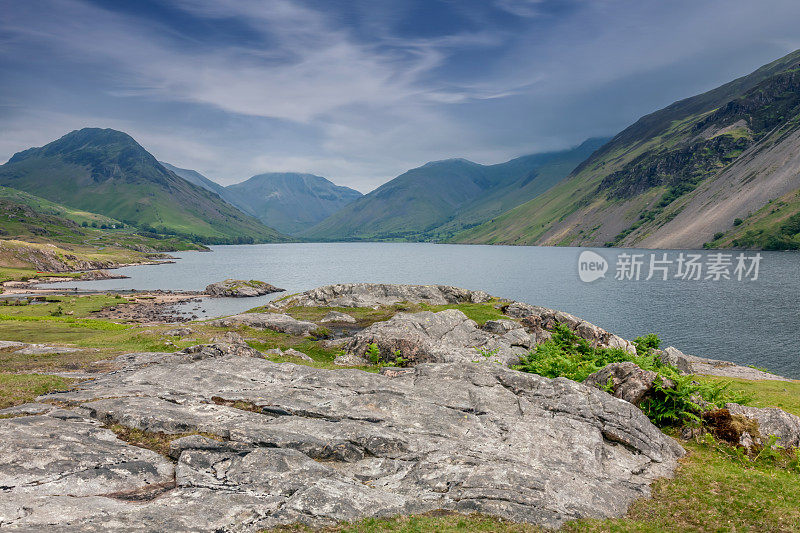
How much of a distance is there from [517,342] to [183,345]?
32.6m

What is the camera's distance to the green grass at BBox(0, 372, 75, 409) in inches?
743

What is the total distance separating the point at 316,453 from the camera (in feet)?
56.1

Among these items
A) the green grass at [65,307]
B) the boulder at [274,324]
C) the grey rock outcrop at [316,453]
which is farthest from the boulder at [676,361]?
the green grass at [65,307]

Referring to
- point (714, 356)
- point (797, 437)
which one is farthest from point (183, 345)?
point (714, 356)

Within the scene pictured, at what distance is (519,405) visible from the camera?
23.2m

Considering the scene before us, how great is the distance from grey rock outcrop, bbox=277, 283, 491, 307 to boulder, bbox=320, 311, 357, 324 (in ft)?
34.9

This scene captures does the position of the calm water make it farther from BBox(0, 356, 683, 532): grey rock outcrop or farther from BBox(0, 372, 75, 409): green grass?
BBox(0, 372, 75, 409): green grass

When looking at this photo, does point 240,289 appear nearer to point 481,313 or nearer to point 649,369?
point 481,313

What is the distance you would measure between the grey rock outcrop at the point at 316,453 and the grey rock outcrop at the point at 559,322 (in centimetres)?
2209

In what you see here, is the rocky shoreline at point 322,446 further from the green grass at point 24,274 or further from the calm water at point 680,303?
the green grass at point 24,274

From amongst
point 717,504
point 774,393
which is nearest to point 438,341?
point 717,504

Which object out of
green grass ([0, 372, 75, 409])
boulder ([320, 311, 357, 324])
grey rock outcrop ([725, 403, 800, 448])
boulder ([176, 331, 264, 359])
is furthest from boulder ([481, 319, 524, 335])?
green grass ([0, 372, 75, 409])

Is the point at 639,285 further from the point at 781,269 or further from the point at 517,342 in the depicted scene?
the point at 517,342

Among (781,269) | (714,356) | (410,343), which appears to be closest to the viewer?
(410,343)
